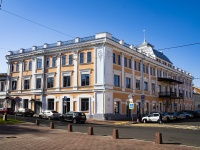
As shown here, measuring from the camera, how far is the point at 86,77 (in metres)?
39.8

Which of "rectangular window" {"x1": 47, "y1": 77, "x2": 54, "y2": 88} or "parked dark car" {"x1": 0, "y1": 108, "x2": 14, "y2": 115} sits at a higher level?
"rectangular window" {"x1": 47, "y1": 77, "x2": 54, "y2": 88}

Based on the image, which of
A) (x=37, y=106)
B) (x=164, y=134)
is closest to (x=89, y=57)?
(x=37, y=106)

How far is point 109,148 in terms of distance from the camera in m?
12.3

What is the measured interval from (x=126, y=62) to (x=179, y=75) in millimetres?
33023

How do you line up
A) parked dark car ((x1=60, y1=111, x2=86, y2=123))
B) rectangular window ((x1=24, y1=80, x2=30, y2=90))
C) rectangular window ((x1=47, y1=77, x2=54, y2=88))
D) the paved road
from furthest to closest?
rectangular window ((x1=24, y1=80, x2=30, y2=90)), rectangular window ((x1=47, y1=77, x2=54, y2=88)), parked dark car ((x1=60, y1=111, x2=86, y2=123)), the paved road

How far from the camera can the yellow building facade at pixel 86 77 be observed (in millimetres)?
38281

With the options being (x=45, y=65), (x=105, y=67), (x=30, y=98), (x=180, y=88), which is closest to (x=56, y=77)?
(x=45, y=65)

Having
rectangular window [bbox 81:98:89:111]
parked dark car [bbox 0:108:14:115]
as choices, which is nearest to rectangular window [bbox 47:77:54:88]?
rectangular window [bbox 81:98:89:111]

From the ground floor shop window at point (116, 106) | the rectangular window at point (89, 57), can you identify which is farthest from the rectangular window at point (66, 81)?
the ground floor shop window at point (116, 106)

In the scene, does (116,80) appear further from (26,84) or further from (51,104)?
(26,84)

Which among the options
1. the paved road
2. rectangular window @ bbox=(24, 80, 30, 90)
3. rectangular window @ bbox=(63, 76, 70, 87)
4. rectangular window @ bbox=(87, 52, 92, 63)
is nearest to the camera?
the paved road

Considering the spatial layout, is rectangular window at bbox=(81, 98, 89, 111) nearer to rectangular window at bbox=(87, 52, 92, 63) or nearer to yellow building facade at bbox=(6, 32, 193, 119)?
yellow building facade at bbox=(6, 32, 193, 119)

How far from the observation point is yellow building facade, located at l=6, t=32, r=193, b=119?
38.3 m

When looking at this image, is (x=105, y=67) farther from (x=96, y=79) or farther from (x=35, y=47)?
(x=35, y=47)
